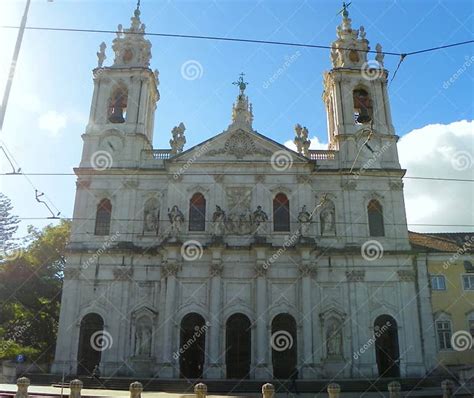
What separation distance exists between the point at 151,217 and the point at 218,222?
3998 mm

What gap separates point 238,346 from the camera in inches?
944

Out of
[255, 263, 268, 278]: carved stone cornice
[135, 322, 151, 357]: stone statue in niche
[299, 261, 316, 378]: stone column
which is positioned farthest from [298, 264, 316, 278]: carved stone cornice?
[135, 322, 151, 357]: stone statue in niche

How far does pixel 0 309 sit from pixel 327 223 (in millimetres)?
20481

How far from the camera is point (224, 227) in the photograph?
2558cm

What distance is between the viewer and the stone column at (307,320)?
75.1ft

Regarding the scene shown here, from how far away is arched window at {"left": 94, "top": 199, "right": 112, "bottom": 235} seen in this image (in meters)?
26.5

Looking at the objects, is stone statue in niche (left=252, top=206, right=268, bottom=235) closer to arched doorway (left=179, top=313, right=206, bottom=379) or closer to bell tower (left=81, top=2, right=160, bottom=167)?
arched doorway (left=179, top=313, right=206, bottom=379)

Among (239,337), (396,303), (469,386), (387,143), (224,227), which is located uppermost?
(387,143)

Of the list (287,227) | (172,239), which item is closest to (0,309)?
(172,239)

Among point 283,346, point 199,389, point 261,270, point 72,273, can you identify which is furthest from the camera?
point 72,273

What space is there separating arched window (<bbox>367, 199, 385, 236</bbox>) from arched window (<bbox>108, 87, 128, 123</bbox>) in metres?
15.7

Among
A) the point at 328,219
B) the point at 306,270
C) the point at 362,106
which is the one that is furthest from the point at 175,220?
the point at 362,106

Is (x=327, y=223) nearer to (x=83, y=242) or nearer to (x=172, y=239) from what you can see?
(x=172, y=239)

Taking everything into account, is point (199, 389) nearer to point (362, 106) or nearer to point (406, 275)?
point (406, 275)
